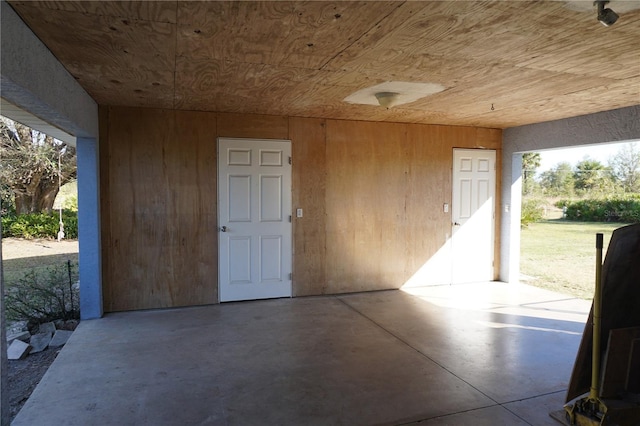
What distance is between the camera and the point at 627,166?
12.5m

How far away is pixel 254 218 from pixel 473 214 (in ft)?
11.7

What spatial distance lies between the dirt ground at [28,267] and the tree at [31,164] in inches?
46.5

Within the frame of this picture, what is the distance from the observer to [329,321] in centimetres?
458

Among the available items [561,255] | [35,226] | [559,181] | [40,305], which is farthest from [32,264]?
[559,181]

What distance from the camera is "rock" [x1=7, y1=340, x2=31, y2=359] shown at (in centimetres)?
380

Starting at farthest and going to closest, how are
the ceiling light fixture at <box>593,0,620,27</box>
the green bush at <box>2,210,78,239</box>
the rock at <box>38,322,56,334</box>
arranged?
the green bush at <box>2,210,78,239</box>
the rock at <box>38,322,56,334</box>
the ceiling light fixture at <box>593,0,620,27</box>

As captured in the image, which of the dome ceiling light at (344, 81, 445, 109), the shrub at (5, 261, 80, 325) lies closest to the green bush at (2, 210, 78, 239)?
the shrub at (5, 261, 80, 325)

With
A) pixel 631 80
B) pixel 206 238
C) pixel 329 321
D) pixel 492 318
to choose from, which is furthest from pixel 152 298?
pixel 631 80

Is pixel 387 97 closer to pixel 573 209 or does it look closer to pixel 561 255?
pixel 561 255

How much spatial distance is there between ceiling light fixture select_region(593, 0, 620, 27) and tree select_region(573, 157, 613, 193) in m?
12.8

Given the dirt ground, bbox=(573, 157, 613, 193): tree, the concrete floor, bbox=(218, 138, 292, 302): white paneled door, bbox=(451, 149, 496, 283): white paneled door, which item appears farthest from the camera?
bbox=(573, 157, 613, 193): tree

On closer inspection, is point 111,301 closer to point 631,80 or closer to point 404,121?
point 404,121

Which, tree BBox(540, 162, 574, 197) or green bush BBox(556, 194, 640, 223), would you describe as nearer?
green bush BBox(556, 194, 640, 223)

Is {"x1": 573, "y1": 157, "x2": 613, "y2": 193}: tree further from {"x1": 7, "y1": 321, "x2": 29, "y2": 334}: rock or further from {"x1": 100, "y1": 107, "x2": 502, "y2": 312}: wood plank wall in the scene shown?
{"x1": 7, "y1": 321, "x2": 29, "y2": 334}: rock
